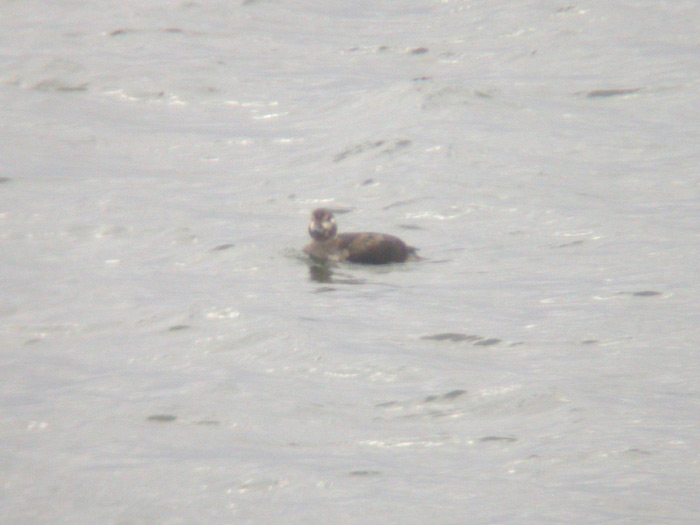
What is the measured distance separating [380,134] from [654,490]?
10.1m

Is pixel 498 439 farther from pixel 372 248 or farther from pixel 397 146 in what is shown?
pixel 397 146

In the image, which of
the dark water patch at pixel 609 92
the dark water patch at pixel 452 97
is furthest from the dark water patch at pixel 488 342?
the dark water patch at pixel 609 92

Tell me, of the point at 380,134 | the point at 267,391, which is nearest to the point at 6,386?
the point at 267,391

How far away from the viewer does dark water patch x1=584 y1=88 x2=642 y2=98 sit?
713 inches

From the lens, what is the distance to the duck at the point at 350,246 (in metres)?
11.9

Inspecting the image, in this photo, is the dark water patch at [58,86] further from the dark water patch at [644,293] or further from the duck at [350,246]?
the dark water patch at [644,293]

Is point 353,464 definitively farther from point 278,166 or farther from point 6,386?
point 278,166

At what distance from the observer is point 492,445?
7.67 m

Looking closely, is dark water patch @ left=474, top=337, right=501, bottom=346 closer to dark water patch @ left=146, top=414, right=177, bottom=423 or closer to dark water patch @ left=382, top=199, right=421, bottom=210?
dark water patch @ left=146, top=414, right=177, bottom=423

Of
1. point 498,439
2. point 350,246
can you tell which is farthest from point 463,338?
point 350,246

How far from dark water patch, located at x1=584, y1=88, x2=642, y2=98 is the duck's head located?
275 inches

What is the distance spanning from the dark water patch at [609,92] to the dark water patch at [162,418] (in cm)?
1141

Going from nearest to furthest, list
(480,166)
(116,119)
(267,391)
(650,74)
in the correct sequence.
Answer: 1. (267,391)
2. (480,166)
3. (116,119)
4. (650,74)

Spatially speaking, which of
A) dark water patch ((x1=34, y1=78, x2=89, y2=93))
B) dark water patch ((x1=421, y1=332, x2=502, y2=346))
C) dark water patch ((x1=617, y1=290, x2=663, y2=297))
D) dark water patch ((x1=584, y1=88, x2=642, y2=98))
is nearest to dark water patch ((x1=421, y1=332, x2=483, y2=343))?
dark water patch ((x1=421, y1=332, x2=502, y2=346))
